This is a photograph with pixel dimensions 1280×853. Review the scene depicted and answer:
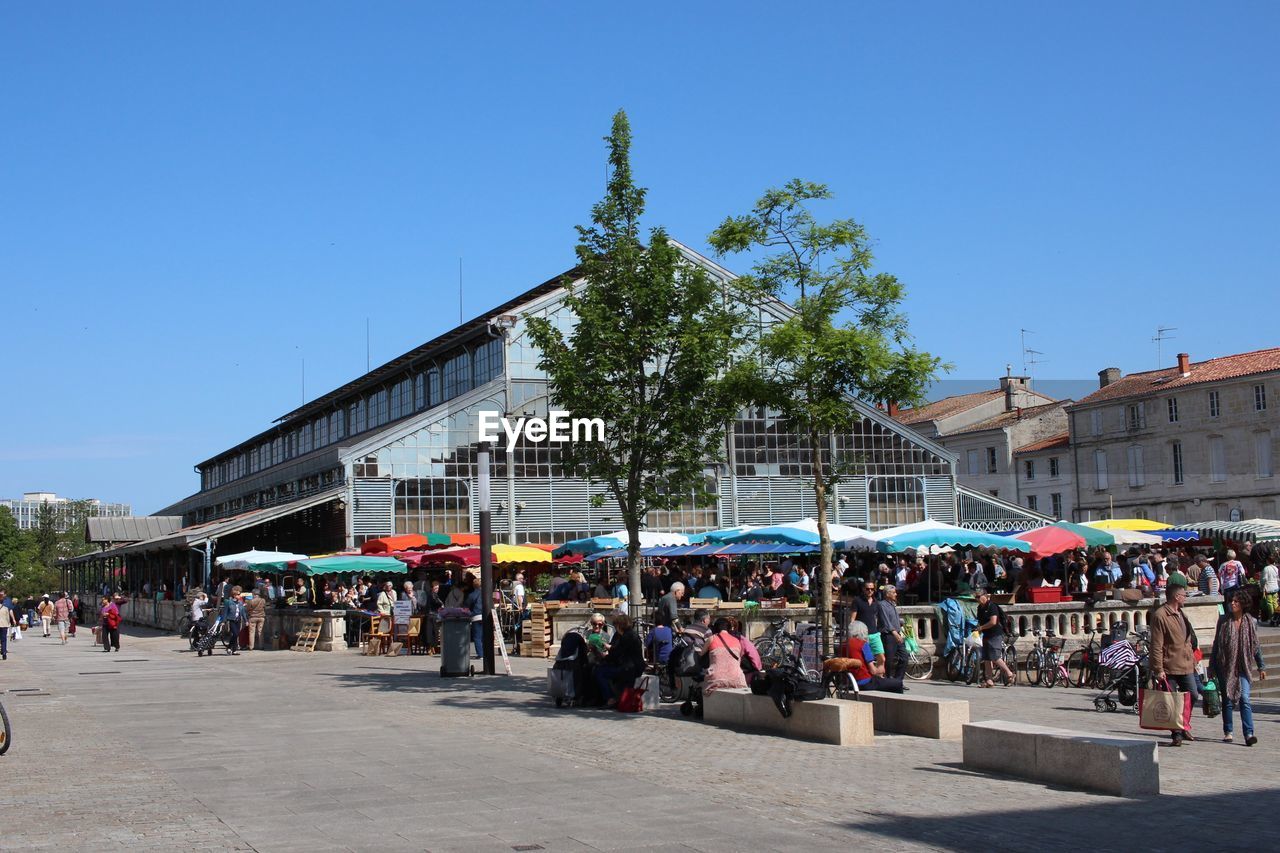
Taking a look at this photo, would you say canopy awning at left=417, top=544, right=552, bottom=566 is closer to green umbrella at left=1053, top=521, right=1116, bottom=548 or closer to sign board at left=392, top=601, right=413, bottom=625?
sign board at left=392, top=601, right=413, bottom=625

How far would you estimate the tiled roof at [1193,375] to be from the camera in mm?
55156

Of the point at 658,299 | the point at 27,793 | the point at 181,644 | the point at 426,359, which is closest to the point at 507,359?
the point at 426,359

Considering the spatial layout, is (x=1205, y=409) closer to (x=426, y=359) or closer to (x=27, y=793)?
(x=426, y=359)

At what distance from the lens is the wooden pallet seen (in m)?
29.6

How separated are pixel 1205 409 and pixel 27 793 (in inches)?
2139

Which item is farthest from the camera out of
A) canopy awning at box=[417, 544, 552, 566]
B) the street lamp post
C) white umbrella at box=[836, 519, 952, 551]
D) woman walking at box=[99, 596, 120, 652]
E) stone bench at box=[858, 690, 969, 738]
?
woman walking at box=[99, 596, 120, 652]

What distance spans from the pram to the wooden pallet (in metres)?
1.53

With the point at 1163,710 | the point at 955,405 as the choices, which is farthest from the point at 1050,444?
the point at 1163,710

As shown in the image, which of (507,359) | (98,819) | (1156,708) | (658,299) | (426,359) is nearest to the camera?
(98,819)

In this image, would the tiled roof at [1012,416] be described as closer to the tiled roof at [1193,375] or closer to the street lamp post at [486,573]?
the tiled roof at [1193,375]

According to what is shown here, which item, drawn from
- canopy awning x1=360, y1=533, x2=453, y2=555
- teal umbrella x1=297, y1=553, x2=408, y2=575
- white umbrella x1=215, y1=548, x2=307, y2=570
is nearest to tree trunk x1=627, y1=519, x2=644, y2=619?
teal umbrella x1=297, y1=553, x2=408, y2=575

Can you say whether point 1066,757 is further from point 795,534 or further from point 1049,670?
point 795,534

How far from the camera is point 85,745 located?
13469mm

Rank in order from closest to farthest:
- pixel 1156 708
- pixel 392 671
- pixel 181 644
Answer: pixel 1156 708 < pixel 392 671 < pixel 181 644
